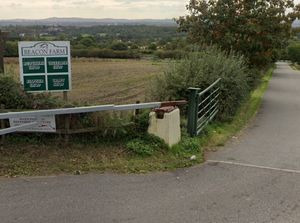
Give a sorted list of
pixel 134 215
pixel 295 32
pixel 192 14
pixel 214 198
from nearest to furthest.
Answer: pixel 134 215 < pixel 214 198 < pixel 192 14 < pixel 295 32

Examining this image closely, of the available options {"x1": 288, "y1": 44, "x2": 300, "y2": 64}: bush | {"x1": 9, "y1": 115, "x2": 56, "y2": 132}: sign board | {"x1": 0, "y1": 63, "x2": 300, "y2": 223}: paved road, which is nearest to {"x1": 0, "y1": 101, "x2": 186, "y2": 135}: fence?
{"x1": 9, "y1": 115, "x2": 56, "y2": 132}: sign board

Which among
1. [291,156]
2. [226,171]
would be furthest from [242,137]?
Answer: [226,171]

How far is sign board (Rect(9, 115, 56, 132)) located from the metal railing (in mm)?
2749

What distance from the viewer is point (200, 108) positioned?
32.1 ft

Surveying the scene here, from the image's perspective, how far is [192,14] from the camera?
61.4 ft

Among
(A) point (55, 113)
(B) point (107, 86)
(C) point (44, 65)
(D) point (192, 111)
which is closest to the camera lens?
(A) point (55, 113)

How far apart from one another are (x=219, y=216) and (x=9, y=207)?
2354 millimetres

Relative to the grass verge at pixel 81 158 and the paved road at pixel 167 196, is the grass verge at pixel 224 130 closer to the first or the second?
the grass verge at pixel 81 158

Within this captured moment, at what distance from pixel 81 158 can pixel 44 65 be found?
2.25 meters

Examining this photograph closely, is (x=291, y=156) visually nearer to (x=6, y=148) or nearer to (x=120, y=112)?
(x=120, y=112)

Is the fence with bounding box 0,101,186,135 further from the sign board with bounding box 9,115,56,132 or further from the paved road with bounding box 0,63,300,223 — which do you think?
the paved road with bounding box 0,63,300,223

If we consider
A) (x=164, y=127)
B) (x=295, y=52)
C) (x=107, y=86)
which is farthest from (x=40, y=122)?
(x=295, y=52)

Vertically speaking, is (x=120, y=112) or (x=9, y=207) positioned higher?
(x=120, y=112)

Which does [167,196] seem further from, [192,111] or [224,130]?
[224,130]
